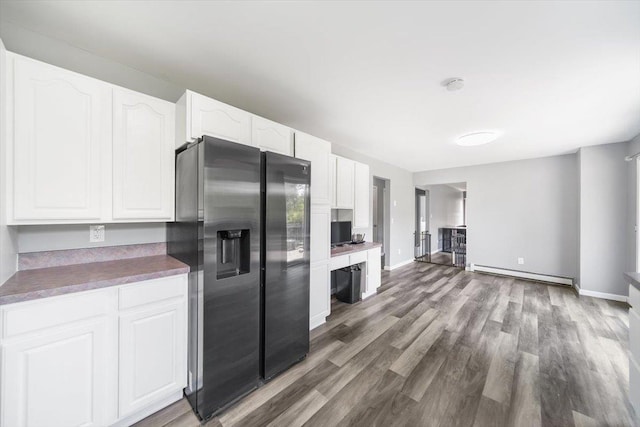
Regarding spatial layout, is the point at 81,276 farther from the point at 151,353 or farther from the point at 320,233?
the point at 320,233

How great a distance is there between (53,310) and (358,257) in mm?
3211

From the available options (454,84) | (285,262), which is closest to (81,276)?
(285,262)

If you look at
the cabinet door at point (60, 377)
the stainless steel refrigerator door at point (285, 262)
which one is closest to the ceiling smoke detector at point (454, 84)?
the stainless steel refrigerator door at point (285, 262)

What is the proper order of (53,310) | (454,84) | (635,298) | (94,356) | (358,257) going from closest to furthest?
(53,310) → (94,356) → (635,298) → (454,84) → (358,257)

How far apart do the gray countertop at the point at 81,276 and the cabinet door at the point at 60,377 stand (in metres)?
0.22

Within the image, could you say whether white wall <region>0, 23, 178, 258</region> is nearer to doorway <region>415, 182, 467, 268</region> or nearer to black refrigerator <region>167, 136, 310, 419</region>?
black refrigerator <region>167, 136, 310, 419</region>

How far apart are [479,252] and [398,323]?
153 inches

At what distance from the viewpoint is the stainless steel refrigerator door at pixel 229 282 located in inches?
61.7

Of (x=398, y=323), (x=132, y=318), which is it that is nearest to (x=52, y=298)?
(x=132, y=318)

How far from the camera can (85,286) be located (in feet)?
4.32

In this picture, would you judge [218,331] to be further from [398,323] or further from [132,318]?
[398,323]

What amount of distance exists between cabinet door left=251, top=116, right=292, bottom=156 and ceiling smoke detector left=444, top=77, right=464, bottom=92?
5.22ft

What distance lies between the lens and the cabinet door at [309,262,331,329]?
2711 millimetres

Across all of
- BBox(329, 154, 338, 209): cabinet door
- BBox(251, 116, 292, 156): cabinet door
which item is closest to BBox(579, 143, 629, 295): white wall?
BBox(329, 154, 338, 209): cabinet door
